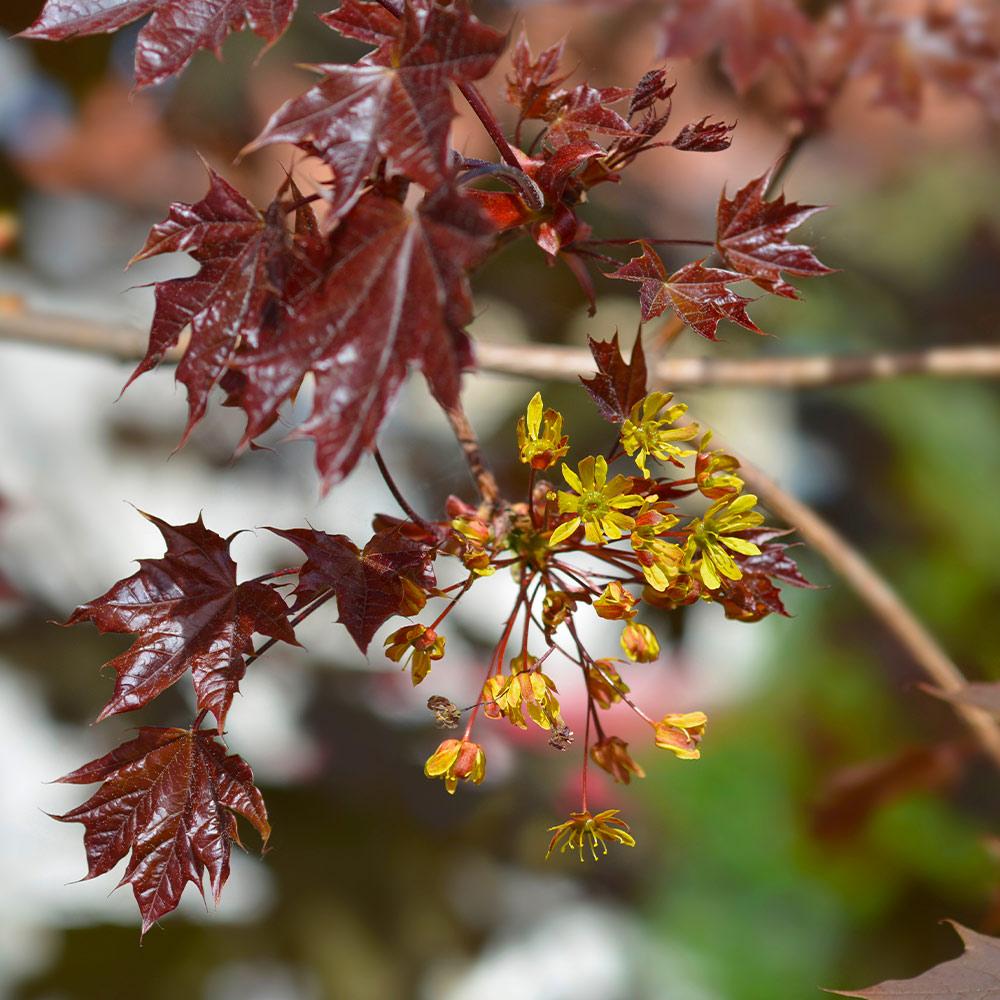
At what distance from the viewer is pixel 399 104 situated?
334 millimetres

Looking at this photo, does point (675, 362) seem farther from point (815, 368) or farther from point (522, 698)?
point (522, 698)

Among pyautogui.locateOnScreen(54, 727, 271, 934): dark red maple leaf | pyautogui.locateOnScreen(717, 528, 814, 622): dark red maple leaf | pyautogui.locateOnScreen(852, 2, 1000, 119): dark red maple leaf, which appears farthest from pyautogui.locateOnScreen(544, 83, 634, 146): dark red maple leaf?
pyautogui.locateOnScreen(852, 2, 1000, 119): dark red maple leaf

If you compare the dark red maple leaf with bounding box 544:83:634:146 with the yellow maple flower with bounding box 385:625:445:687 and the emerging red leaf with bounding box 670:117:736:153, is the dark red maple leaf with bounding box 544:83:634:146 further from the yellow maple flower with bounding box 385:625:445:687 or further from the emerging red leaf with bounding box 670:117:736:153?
the yellow maple flower with bounding box 385:625:445:687

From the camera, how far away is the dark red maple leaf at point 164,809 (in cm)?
43

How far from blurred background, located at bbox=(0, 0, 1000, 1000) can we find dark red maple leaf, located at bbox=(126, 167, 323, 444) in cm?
63

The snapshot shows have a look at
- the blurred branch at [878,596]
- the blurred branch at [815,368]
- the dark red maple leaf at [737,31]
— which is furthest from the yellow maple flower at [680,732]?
the dark red maple leaf at [737,31]

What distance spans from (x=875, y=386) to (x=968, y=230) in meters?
0.32

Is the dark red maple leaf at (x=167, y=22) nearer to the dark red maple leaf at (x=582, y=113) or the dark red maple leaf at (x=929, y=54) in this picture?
the dark red maple leaf at (x=582, y=113)

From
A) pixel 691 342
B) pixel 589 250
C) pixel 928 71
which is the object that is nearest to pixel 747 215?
pixel 589 250

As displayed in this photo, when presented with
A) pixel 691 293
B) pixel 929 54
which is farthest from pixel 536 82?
pixel 929 54

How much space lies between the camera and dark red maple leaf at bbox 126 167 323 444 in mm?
376

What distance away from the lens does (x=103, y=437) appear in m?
1.38

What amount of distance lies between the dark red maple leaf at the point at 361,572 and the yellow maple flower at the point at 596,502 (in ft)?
0.24

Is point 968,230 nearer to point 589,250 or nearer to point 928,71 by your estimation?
point 928,71
